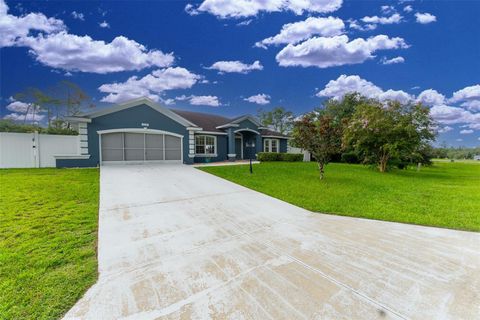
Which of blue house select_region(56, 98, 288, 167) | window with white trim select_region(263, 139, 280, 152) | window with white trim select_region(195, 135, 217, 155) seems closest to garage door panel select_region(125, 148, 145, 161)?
blue house select_region(56, 98, 288, 167)

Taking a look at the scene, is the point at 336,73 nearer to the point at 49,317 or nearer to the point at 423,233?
the point at 423,233

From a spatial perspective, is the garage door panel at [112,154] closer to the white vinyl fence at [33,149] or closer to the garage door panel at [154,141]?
the white vinyl fence at [33,149]

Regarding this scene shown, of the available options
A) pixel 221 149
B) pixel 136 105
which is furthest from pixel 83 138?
pixel 221 149

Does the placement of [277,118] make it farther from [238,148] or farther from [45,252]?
[45,252]

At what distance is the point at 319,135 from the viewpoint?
9219 mm

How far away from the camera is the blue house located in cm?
1184

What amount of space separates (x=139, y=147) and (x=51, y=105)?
16.3 m

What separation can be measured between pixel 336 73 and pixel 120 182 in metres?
24.2

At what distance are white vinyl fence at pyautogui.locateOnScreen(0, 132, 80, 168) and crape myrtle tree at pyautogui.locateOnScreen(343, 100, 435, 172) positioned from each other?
55.7 feet

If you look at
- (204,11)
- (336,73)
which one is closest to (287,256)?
(204,11)

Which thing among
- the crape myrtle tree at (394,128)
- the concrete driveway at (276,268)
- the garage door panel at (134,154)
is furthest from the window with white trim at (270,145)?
the concrete driveway at (276,268)

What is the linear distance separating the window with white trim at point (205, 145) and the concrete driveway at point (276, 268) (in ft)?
39.5

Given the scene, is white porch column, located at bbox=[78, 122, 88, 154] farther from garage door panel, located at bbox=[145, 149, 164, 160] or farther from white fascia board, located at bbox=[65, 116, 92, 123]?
garage door panel, located at bbox=[145, 149, 164, 160]

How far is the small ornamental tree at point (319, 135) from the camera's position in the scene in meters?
9.11
